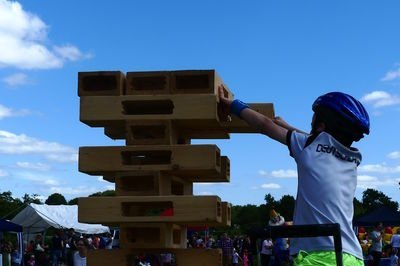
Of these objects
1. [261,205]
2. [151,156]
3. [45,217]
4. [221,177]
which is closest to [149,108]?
[151,156]

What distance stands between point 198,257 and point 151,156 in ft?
3.05

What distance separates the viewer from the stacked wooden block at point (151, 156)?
5.10 meters

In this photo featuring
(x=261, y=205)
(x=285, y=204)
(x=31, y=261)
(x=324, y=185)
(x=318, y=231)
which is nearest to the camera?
(x=318, y=231)

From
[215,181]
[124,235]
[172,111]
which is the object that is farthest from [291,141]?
[215,181]

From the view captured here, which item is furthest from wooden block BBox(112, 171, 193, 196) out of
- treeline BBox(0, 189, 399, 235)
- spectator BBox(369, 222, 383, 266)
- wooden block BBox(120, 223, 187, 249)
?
treeline BBox(0, 189, 399, 235)

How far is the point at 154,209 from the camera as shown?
527 centimetres

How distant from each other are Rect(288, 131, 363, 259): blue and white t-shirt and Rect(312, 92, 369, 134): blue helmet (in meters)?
0.13

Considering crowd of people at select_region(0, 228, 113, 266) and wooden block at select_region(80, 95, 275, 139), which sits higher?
wooden block at select_region(80, 95, 275, 139)

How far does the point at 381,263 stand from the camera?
1855 cm

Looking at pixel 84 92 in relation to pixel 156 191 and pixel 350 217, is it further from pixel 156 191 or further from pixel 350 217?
pixel 350 217

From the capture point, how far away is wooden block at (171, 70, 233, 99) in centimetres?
525

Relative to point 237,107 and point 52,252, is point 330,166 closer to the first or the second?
point 237,107

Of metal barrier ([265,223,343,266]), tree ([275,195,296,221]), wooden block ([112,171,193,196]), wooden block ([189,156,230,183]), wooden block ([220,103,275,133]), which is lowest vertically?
metal barrier ([265,223,343,266])

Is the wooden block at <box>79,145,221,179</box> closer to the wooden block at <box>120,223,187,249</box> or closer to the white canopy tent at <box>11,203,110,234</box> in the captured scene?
the wooden block at <box>120,223,187,249</box>
